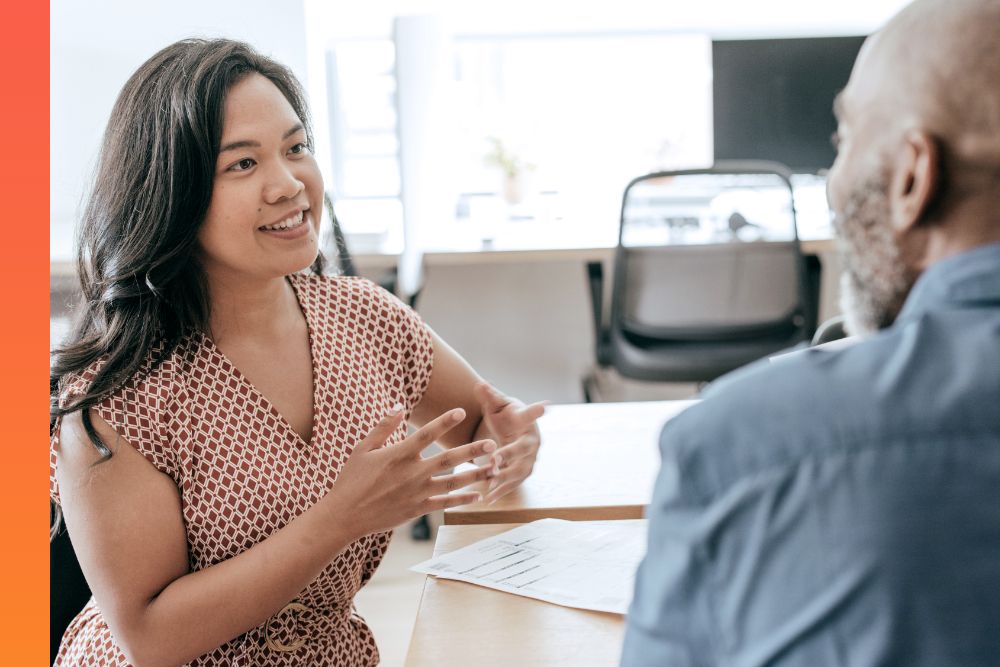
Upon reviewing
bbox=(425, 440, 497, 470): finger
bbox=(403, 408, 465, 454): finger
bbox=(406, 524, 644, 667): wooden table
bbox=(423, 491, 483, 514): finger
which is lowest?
bbox=(406, 524, 644, 667): wooden table

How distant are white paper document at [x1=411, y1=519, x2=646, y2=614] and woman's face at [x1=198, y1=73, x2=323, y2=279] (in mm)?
403

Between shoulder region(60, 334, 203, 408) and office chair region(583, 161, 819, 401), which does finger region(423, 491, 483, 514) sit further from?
office chair region(583, 161, 819, 401)

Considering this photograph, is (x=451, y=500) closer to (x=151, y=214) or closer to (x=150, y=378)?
(x=150, y=378)

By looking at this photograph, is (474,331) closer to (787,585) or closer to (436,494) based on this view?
(436,494)

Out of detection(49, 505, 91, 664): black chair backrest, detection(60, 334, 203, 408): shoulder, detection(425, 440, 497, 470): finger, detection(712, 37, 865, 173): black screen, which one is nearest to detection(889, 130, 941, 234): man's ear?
detection(425, 440, 497, 470): finger

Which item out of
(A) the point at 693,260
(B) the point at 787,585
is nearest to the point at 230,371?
(B) the point at 787,585

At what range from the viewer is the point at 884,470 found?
0.50 metres

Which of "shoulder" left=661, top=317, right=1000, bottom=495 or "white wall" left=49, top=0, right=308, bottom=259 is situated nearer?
"shoulder" left=661, top=317, right=1000, bottom=495

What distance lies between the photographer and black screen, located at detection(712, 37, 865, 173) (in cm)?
333

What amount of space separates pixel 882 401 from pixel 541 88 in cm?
327

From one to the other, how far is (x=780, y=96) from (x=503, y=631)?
9.28 feet

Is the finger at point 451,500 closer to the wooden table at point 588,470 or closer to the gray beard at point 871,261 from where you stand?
the wooden table at point 588,470

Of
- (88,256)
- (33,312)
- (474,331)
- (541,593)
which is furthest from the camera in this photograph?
(474,331)

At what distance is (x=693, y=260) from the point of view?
2725mm
